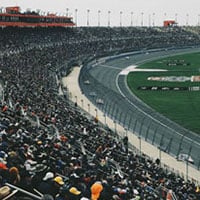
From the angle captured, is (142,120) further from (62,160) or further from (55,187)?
(55,187)

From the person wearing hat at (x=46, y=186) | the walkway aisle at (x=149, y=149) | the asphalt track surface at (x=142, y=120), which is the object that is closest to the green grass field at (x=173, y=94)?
the asphalt track surface at (x=142, y=120)

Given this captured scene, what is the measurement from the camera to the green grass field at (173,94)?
46.1m

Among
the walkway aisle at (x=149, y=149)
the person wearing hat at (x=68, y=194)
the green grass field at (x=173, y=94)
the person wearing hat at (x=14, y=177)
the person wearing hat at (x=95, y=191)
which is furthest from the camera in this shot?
the green grass field at (x=173, y=94)

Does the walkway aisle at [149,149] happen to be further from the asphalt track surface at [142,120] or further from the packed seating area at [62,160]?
the packed seating area at [62,160]

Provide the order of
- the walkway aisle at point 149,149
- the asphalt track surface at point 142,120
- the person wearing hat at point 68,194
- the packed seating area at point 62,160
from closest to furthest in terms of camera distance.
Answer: the person wearing hat at point 68,194
the packed seating area at point 62,160
the walkway aisle at point 149,149
the asphalt track surface at point 142,120

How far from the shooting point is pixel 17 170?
1126cm

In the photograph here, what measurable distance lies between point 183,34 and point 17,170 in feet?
459

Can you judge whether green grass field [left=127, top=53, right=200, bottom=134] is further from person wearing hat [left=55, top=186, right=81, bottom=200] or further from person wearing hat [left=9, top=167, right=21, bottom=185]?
person wearing hat [left=9, top=167, right=21, bottom=185]

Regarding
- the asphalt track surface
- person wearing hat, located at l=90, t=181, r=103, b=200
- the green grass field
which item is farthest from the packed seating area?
the green grass field

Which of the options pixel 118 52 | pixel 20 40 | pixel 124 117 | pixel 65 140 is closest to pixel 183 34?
pixel 118 52

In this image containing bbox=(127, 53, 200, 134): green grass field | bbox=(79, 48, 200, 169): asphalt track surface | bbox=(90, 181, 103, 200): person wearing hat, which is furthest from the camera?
bbox=(127, 53, 200, 134): green grass field

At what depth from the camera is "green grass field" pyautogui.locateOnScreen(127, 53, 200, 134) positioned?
151 ft

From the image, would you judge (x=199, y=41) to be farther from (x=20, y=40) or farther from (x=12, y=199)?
(x=12, y=199)

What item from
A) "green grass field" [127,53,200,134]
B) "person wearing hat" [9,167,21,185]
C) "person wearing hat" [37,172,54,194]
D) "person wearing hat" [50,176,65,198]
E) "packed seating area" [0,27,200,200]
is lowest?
"green grass field" [127,53,200,134]
